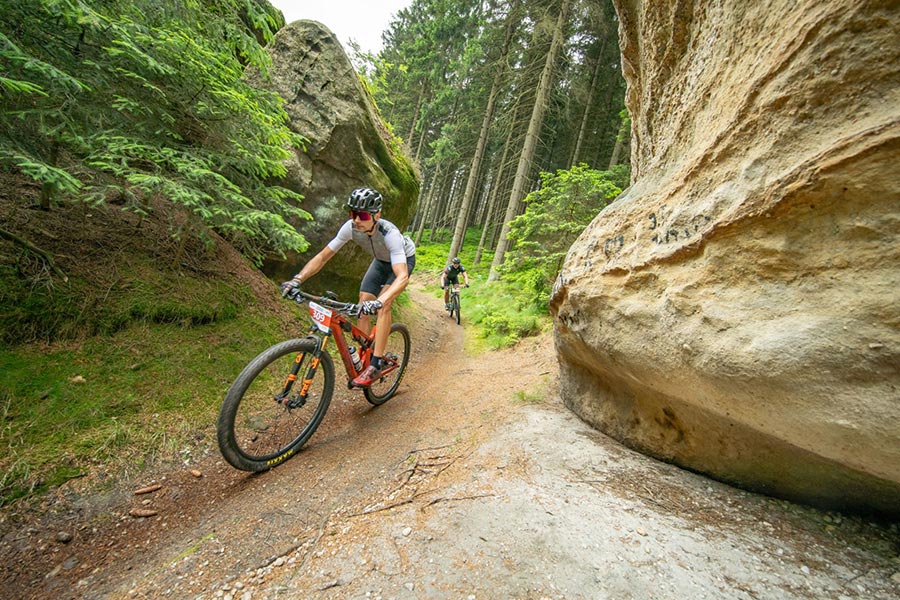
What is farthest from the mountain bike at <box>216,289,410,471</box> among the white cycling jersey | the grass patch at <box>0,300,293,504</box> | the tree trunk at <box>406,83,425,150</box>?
the tree trunk at <box>406,83,425,150</box>

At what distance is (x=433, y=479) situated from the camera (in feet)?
8.32

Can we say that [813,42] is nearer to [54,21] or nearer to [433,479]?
[433,479]

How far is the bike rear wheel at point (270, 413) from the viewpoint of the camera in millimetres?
2627

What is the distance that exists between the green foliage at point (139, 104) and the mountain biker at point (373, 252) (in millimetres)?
600

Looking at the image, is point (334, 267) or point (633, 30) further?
point (334, 267)

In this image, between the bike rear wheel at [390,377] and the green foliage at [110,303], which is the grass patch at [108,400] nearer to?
the green foliage at [110,303]

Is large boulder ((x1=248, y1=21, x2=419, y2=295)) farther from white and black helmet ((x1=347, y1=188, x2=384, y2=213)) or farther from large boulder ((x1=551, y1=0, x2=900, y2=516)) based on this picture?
large boulder ((x1=551, y1=0, x2=900, y2=516))

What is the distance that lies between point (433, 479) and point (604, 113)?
886 inches

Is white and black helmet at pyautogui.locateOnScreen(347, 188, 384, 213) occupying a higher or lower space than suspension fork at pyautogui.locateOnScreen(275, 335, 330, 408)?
higher

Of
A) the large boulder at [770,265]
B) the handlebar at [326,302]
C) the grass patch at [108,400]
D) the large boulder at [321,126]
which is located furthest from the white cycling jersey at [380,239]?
the large boulder at [321,126]

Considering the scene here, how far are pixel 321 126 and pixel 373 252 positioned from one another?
11.0 feet

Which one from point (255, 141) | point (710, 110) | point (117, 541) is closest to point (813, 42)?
point (710, 110)

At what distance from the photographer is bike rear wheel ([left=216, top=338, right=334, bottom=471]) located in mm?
2627

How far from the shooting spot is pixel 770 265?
1.80m
